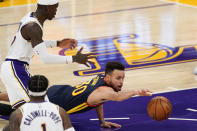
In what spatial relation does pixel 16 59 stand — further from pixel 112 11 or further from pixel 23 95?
pixel 112 11

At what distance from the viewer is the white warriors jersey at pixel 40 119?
4285 millimetres

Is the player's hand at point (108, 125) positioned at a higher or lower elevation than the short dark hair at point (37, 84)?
lower

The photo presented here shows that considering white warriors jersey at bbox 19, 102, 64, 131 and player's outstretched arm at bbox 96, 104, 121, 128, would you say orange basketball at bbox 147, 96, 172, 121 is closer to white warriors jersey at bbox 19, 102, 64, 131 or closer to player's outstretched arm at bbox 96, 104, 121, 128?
player's outstretched arm at bbox 96, 104, 121, 128

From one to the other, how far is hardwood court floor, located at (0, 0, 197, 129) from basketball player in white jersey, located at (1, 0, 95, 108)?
9.39ft

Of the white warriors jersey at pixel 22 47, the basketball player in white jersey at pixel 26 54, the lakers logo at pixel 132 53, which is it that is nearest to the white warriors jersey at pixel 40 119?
the basketball player in white jersey at pixel 26 54

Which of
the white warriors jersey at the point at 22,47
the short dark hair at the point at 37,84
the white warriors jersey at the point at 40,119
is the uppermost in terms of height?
the white warriors jersey at the point at 22,47

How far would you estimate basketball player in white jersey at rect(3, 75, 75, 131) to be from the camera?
4.29m

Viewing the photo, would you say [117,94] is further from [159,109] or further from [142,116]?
[142,116]

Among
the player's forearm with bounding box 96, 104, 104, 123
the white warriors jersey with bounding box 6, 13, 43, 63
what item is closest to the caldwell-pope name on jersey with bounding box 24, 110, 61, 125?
the white warriors jersey with bounding box 6, 13, 43, 63

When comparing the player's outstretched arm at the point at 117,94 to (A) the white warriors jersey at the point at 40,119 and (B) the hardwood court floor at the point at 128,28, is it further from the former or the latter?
(B) the hardwood court floor at the point at 128,28

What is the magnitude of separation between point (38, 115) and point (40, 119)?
0.04m

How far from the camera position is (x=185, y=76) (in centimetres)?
912

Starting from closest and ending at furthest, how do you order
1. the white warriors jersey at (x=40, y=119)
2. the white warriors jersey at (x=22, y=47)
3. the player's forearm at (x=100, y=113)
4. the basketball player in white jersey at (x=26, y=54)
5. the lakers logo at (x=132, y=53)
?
the white warriors jersey at (x=40, y=119), the basketball player in white jersey at (x=26, y=54), the white warriors jersey at (x=22, y=47), the player's forearm at (x=100, y=113), the lakers logo at (x=132, y=53)

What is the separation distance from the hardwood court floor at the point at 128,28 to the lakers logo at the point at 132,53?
126mm
